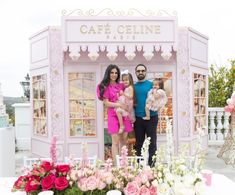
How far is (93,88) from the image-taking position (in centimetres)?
553

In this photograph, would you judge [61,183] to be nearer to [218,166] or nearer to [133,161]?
[133,161]

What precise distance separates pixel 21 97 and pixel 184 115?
14.9 feet

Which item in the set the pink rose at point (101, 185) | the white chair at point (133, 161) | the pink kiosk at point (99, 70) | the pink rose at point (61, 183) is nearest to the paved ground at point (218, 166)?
the pink kiosk at point (99, 70)

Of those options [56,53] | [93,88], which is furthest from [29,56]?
[93,88]

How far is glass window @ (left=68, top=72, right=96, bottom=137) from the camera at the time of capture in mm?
5492

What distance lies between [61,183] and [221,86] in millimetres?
7917

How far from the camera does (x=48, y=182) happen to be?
1.71 m

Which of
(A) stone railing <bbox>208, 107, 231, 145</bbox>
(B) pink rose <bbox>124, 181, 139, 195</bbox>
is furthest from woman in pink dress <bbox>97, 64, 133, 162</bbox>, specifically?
(A) stone railing <bbox>208, 107, 231, 145</bbox>

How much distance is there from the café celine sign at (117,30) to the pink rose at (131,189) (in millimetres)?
3786

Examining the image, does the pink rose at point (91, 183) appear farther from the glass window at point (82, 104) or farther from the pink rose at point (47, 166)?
the glass window at point (82, 104)

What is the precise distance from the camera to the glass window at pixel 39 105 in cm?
576

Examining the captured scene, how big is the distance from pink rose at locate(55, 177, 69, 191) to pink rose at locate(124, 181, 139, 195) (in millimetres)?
343

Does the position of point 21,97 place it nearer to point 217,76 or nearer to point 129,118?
point 129,118

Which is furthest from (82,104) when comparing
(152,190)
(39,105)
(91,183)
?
(152,190)
